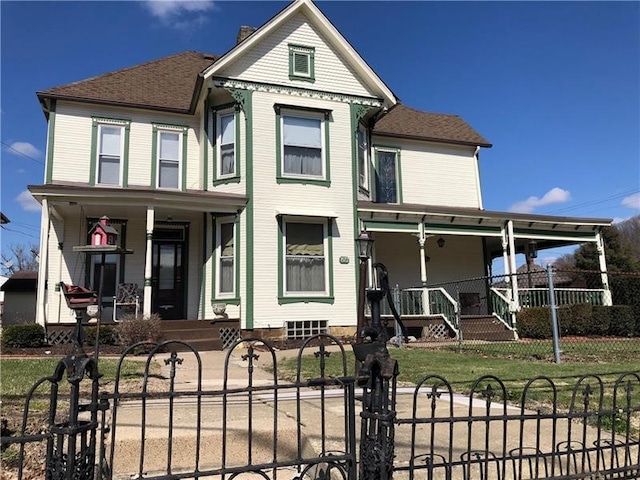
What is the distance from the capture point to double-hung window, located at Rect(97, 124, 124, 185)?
46.4ft

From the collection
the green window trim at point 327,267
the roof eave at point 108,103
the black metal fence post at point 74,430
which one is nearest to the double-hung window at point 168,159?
the roof eave at point 108,103

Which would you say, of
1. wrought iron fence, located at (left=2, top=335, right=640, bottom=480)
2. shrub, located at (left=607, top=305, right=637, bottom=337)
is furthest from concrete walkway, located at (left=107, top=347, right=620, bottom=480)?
shrub, located at (left=607, top=305, right=637, bottom=337)

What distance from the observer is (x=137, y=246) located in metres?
13.9

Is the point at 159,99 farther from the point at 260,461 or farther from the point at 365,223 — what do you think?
the point at 260,461

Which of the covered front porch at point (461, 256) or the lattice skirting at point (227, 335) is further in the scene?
the covered front porch at point (461, 256)

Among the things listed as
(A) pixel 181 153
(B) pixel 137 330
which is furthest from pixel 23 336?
(A) pixel 181 153

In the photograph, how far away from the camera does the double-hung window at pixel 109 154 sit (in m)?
14.1

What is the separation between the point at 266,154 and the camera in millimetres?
13062

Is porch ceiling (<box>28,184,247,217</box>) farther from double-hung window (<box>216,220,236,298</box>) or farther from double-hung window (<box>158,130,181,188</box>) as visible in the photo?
double-hung window (<box>158,130,181,188</box>)

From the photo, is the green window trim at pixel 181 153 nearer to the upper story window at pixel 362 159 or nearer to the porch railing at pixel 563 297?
the upper story window at pixel 362 159

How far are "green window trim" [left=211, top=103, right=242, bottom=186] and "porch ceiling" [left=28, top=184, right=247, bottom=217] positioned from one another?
69 cm

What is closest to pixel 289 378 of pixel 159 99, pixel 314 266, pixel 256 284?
pixel 256 284

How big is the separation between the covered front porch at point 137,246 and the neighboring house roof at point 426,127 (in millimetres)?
7114

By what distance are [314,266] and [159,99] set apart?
7158 mm
